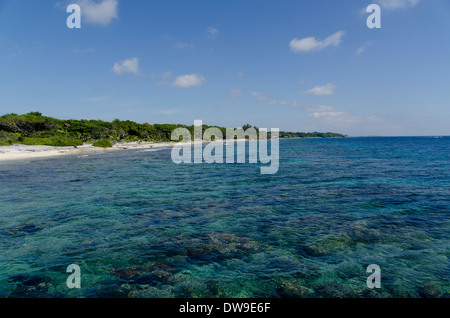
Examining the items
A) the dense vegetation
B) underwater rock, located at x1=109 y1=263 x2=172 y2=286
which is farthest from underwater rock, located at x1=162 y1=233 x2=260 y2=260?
the dense vegetation

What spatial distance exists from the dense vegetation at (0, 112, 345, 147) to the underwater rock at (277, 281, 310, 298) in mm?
85610

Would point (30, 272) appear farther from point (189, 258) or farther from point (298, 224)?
point (298, 224)

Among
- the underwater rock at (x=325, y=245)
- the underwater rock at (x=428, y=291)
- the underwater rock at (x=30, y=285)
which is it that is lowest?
the underwater rock at (x=30, y=285)

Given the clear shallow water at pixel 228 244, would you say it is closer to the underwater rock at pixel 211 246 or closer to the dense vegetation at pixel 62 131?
the underwater rock at pixel 211 246

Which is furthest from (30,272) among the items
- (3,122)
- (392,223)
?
(3,122)

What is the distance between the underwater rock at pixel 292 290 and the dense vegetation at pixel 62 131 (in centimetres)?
8561

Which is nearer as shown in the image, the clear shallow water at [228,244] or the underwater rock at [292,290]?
the underwater rock at [292,290]

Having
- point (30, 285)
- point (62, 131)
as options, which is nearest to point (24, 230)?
point (30, 285)

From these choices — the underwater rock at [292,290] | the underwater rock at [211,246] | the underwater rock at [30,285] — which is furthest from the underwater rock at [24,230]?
the underwater rock at [292,290]

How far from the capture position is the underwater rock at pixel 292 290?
23.1 feet

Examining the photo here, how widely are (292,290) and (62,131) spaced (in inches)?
4596

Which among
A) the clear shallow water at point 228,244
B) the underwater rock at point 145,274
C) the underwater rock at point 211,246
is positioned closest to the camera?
the clear shallow water at point 228,244

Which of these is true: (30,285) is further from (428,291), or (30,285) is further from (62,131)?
(62,131)

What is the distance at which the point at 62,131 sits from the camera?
329 ft
